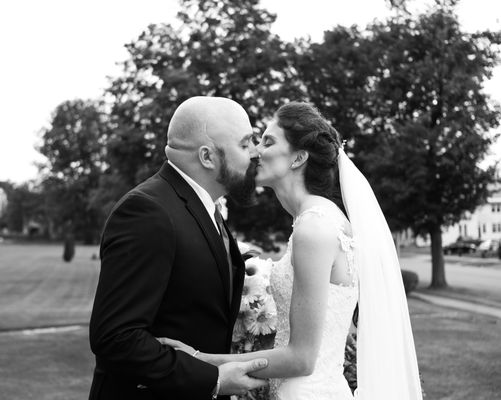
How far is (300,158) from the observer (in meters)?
3.75

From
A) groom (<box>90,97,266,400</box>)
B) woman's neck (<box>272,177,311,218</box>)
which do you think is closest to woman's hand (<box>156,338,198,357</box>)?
groom (<box>90,97,266,400</box>)

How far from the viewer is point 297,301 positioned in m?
3.36

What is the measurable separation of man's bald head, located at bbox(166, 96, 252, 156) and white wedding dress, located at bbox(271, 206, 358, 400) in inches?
28.1

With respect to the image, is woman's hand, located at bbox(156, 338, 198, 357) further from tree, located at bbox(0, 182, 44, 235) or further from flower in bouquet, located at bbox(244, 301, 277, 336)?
tree, located at bbox(0, 182, 44, 235)

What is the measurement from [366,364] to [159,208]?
178cm

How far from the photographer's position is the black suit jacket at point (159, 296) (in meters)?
2.78

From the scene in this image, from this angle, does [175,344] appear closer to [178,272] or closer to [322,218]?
[178,272]

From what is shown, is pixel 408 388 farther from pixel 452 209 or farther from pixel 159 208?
pixel 452 209

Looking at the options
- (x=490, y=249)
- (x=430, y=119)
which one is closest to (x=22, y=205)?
(x=490, y=249)

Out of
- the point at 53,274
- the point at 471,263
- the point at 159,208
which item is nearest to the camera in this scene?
the point at 159,208

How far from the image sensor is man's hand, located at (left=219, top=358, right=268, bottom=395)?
3.03 m

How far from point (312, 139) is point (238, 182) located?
0.62 meters

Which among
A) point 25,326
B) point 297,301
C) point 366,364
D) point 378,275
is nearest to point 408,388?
point 366,364

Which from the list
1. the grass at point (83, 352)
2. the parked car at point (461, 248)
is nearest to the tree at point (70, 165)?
the parked car at point (461, 248)
